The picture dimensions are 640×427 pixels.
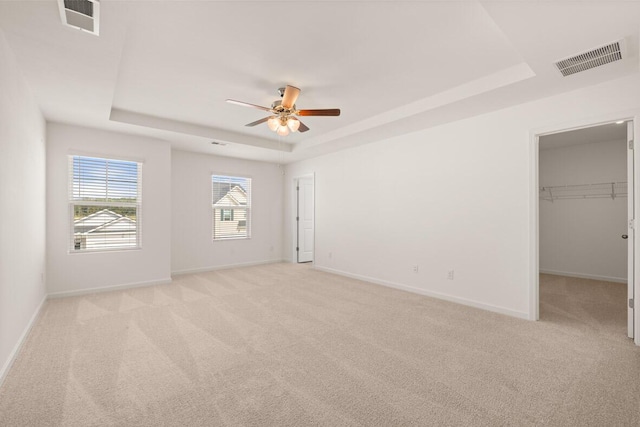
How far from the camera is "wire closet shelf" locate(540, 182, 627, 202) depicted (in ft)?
17.9

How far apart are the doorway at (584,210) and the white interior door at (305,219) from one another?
4.78 meters

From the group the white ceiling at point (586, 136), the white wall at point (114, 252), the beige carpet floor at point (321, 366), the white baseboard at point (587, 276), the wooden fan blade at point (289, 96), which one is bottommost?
the beige carpet floor at point (321, 366)

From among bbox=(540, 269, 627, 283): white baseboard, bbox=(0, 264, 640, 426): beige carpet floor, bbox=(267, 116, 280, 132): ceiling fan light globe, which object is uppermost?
bbox=(267, 116, 280, 132): ceiling fan light globe

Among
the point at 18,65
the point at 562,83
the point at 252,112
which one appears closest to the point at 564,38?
the point at 562,83

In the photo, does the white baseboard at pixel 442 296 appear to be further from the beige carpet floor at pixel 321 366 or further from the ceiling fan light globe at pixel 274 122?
the ceiling fan light globe at pixel 274 122

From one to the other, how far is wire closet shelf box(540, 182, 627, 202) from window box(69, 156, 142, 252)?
8.02 m

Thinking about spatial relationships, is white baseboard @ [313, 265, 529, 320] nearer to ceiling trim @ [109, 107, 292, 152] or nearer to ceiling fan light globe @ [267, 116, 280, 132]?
ceiling trim @ [109, 107, 292, 152]

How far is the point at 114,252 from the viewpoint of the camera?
16.0 feet

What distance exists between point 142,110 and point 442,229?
4689 mm

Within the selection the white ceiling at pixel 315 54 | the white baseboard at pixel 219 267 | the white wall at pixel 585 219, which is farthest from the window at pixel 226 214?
the white wall at pixel 585 219

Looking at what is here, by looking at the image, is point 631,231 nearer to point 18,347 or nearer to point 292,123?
point 292,123

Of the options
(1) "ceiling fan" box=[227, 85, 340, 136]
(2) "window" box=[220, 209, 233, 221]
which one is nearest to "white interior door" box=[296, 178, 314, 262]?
(2) "window" box=[220, 209, 233, 221]

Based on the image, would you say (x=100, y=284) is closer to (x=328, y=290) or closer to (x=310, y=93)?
(x=328, y=290)

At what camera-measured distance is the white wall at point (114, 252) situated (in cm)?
438
